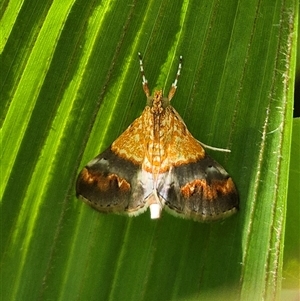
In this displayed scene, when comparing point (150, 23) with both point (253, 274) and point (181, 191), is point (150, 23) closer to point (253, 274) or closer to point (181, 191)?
point (181, 191)

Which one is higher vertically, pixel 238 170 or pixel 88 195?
pixel 238 170

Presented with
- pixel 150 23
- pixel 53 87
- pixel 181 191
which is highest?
pixel 150 23

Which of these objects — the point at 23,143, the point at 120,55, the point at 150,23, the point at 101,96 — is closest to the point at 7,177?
the point at 23,143

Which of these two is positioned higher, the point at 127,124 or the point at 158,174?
the point at 127,124
